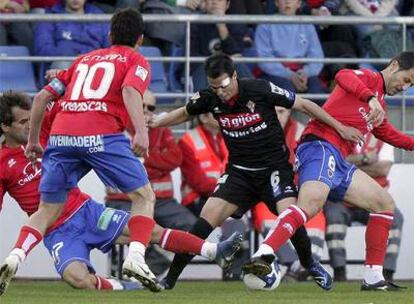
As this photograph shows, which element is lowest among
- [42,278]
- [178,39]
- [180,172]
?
[42,278]

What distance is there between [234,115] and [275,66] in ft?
12.1

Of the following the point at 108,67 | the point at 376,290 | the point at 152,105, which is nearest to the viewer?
the point at 108,67

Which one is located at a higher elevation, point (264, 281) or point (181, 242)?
point (181, 242)

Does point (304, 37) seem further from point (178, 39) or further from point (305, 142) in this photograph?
point (305, 142)

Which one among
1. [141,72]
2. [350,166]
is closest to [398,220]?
[350,166]

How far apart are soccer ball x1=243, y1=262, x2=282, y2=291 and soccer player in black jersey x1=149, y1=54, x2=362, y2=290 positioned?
13.4 inches

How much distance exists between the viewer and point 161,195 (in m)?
15.8

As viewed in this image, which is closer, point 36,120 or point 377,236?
point 36,120

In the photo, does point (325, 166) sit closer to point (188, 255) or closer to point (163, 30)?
point (188, 255)

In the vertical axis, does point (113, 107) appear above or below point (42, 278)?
above

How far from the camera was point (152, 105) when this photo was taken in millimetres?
15273

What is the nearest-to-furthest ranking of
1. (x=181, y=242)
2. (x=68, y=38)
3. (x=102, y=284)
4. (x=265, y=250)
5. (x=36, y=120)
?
(x=36, y=120), (x=265, y=250), (x=181, y=242), (x=102, y=284), (x=68, y=38)

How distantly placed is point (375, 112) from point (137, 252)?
2222 mm

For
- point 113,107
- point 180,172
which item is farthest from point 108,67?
point 180,172
